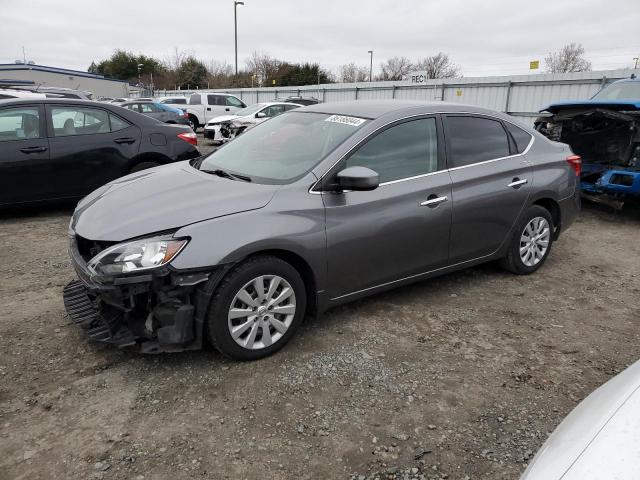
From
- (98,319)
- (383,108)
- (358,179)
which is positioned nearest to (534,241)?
(383,108)

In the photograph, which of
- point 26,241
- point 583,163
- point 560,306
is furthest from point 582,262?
point 26,241

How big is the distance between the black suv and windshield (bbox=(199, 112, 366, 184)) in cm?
290

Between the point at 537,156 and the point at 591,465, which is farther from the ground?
the point at 537,156

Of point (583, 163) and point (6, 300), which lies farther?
point (583, 163)

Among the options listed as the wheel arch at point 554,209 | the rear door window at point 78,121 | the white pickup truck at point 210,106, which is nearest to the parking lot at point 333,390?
the wheel arch at point 554,209

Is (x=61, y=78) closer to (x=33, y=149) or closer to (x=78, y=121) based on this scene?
(x=78, y=121)

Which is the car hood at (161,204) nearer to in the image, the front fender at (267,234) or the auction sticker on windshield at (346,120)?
the front fender at (267,234)

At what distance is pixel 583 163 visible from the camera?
7438mm

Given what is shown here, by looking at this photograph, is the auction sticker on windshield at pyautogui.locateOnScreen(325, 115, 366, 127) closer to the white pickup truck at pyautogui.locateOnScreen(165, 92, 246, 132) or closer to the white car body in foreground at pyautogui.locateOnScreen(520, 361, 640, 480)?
the white car body in foreground at pyautogui.locateOnScreen(520, 361, 640, 480)

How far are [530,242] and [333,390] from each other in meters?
2.79

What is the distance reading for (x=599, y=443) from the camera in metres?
1.56

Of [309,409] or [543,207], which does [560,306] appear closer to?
[543,207]

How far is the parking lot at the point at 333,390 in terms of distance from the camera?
2.35 m

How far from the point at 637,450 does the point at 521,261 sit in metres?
3.38
